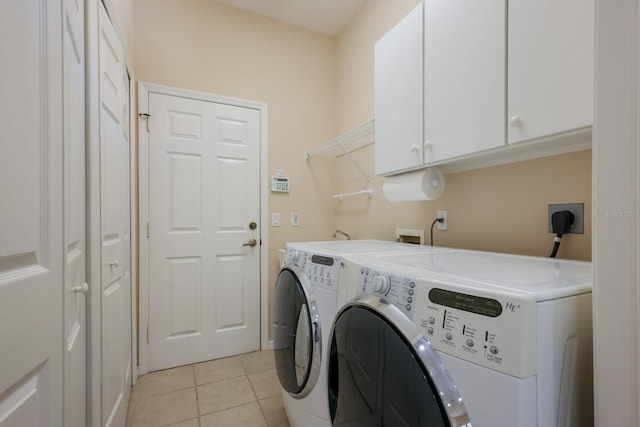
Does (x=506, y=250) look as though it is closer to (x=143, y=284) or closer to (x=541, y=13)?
(x=541, y=13)

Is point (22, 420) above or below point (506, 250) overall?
below

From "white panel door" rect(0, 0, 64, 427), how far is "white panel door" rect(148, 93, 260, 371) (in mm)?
1554

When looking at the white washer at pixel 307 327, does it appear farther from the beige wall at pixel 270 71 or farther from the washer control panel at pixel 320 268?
the beige wall at pixel 270 71

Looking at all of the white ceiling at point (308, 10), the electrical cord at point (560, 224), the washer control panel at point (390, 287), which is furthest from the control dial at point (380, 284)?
the white ceiling at point (308, 10)

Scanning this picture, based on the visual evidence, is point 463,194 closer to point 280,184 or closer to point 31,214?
point 280,184

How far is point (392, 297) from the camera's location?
776mm

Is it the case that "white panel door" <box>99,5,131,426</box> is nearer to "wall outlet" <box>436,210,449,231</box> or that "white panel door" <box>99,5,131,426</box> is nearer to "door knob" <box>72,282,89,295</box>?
"door knob" <box>72,282,89,295</box>

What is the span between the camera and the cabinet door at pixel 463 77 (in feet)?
3.42

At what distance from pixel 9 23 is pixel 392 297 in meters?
0.99

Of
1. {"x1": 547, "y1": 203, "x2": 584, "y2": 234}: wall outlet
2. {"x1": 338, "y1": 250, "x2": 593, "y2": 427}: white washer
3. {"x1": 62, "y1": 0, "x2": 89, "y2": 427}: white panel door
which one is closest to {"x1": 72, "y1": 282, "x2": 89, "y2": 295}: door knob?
{"x1": 62, "y1": 0, "x2": 89, "y2": 427}: white panel door

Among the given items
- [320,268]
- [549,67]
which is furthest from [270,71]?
[549,67]

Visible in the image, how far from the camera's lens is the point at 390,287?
2.60ft

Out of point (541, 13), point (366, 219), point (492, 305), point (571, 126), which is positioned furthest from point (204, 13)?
point (492, 305)

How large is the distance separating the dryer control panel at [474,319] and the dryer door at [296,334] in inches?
20.1
